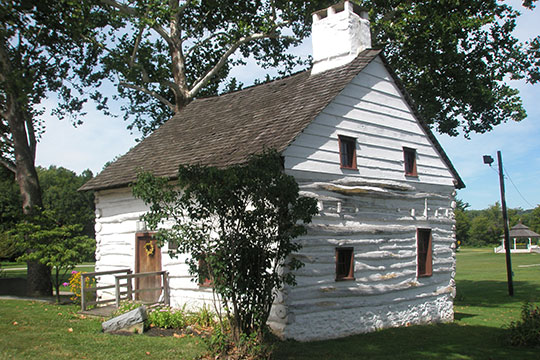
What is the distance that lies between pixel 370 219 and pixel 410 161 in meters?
3.07

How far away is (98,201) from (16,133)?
5.79 meters

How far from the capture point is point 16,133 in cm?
1908

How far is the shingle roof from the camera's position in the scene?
1209 centimetres

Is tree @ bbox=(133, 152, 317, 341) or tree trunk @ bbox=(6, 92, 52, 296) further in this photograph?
tree trunk @ bbox=(6, 92, 52, 296)

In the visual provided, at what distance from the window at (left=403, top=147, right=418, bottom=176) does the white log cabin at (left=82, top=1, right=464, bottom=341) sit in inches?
1.3

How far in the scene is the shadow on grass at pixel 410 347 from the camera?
9758mm

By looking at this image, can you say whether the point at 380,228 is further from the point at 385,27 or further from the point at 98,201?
the point at 385,27

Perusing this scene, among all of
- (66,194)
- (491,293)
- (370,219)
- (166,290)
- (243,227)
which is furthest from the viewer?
(66,194)

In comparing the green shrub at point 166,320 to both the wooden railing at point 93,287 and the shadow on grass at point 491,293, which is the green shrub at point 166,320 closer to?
the wooden railing at point 93,287

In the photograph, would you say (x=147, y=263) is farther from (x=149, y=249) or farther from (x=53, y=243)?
(x=53, y=243)

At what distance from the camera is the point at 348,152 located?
13055mm

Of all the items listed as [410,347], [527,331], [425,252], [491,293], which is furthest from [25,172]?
[491,293]

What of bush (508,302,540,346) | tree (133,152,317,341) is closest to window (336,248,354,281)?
tree (133,152,317,341)

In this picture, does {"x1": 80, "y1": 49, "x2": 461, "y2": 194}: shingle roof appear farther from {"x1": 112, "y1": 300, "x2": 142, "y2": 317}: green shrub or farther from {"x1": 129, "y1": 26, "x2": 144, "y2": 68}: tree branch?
{"x1": 129, "y1": 26, "x2": 144, "y2": 68}: tree branch
